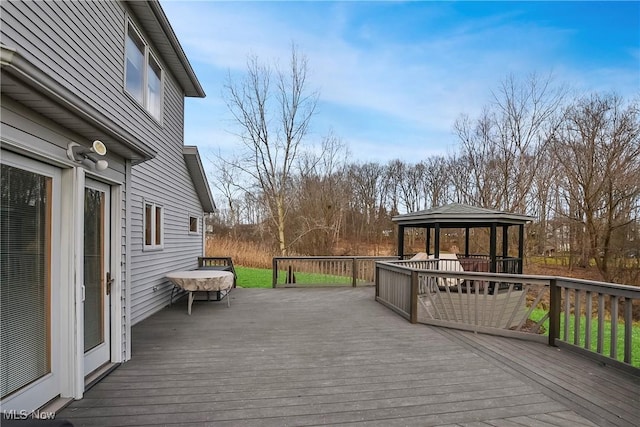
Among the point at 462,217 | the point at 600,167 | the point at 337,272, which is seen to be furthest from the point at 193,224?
the point at 600,167

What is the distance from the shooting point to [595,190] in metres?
14.8

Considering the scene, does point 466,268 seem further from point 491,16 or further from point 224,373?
point 224,373

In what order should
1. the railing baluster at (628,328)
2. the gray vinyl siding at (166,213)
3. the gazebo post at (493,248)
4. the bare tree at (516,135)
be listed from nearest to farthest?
1. the railing baluster at (628,328)
2. the gray vinyl siding at (166,213)
3. the gazebo post at (493,248)
4. the bare tree at (516,135)

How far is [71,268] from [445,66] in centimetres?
1356

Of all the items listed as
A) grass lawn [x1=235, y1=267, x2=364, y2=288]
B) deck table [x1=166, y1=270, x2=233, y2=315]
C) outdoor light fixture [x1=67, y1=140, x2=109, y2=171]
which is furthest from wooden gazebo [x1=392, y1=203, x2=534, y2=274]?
outdoor light fixture [x1=67, y1=140, x2=109, y2=171]

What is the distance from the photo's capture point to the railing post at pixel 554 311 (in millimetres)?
4277

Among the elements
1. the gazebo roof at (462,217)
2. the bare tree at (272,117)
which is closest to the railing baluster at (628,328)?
the gazebo roof at (462,217)

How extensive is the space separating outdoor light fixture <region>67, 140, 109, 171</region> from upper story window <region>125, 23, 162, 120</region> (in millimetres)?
2842

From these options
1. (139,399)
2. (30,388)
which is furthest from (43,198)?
(139,399)

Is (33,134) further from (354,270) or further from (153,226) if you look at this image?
(354,270)

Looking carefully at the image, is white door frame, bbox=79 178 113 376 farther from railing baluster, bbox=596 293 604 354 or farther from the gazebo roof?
the gazebo roof

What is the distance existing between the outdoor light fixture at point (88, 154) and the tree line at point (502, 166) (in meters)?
12.5

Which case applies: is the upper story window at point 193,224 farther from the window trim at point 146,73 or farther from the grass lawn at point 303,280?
the window trim at point 146,73

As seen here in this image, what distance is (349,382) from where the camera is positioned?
3213 millimetres
